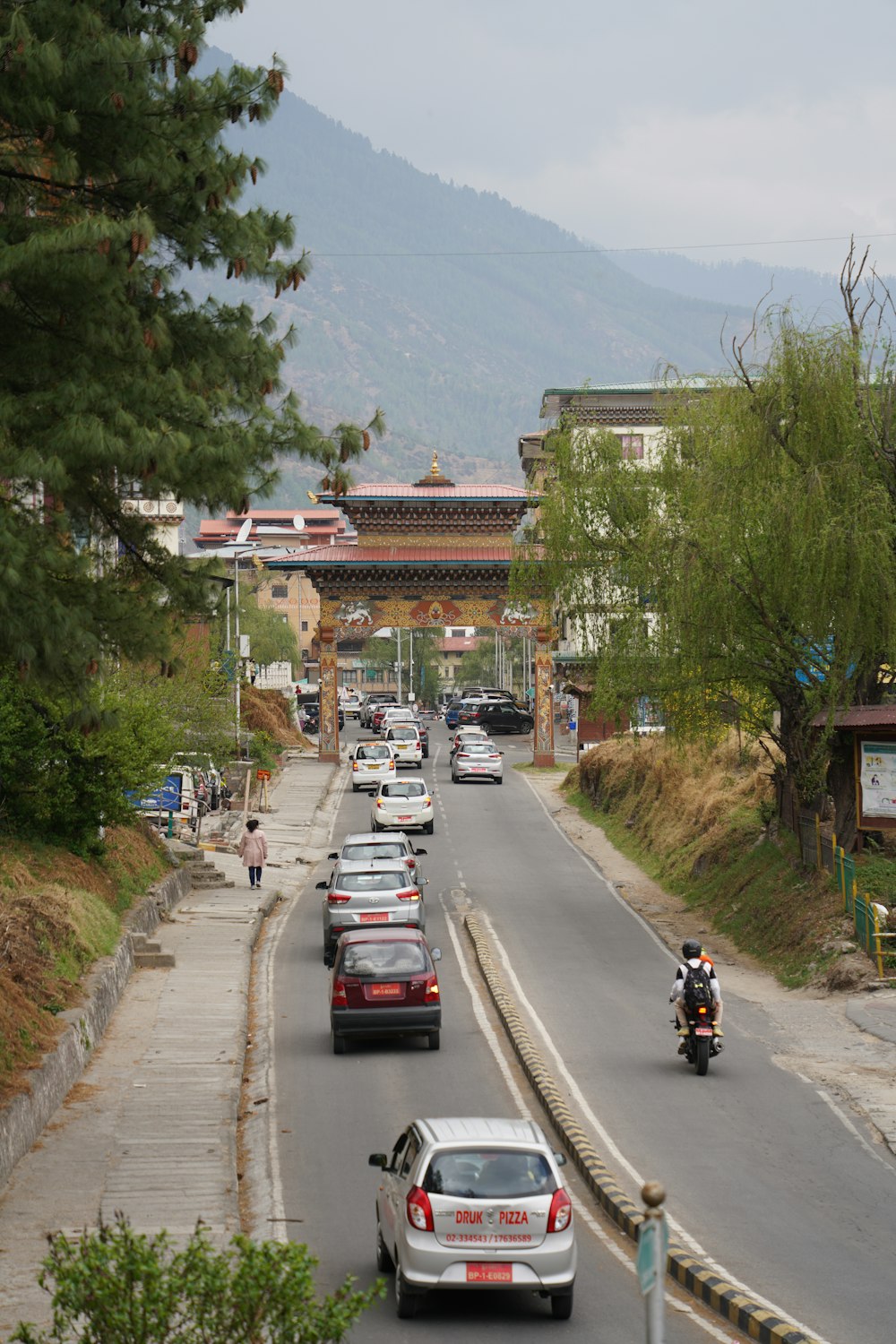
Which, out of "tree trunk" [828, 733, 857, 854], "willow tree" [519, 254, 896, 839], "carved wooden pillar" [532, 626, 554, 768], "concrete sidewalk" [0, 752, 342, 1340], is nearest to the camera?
"concrete sidewalk" [0, 752, 342, 1340]

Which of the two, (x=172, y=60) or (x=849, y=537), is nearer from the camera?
(x=172, y=60)

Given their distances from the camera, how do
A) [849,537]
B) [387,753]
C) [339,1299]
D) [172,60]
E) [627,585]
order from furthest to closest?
[387,753], [627,585], [849,537], [172,60], [339,1299]

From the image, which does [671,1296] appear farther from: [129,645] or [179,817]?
[179,817]

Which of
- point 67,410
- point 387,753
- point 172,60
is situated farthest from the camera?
point 387,753

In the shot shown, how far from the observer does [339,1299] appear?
8.17 meters

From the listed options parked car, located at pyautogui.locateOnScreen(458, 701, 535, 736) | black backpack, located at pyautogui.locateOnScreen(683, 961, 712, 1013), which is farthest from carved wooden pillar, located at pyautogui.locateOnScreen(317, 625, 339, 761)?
black backpack, located at pyautogui.locateOnScreen(683, 961, 712, 1013)

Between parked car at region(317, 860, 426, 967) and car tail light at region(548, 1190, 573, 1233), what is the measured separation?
1454cm

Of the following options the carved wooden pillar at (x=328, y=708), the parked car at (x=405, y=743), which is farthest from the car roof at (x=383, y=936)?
the carved wooden pillar at (x=328, y=708)

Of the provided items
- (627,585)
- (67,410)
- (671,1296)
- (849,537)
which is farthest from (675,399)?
(671,1296)

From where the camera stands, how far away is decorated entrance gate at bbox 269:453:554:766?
64.2m

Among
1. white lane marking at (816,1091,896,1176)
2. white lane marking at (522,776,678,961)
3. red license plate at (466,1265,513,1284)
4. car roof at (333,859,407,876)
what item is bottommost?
white lane marking at (522,776,678,961)

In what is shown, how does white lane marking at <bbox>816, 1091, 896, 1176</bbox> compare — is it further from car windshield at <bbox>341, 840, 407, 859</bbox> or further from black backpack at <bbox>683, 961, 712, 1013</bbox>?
car windshield at <bbox>341, 840, 407, 859</bbox>

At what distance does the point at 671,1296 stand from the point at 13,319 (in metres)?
9.97

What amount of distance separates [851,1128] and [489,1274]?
7331mm
